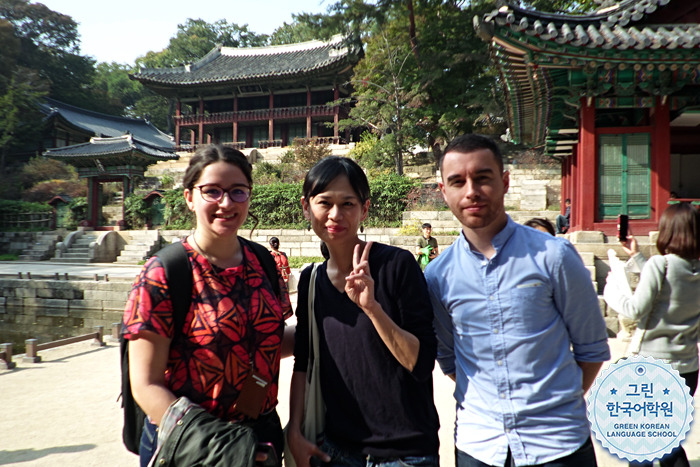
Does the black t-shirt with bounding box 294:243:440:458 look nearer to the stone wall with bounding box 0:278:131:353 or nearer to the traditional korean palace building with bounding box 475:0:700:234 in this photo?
the traditional korean palace building with bounding box 475:0:700:234

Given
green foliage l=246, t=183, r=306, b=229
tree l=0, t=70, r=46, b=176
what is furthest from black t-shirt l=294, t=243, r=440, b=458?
tree l=0, t=70, r=46, b=176

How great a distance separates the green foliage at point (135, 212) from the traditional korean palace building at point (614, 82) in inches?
729

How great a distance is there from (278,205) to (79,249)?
9.47 metres

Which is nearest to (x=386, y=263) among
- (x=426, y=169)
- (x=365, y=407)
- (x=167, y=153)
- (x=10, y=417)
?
(x=365, y=407)

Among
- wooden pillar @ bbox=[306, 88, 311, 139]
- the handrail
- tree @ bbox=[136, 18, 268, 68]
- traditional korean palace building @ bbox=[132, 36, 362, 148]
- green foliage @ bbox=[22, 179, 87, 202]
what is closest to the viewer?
the handrail

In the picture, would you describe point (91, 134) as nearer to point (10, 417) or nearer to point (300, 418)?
point (10, 417)

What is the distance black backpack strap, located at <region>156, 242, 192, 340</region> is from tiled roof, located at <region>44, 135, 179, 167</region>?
23.0 metres

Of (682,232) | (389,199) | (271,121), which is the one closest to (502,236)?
(682,232)

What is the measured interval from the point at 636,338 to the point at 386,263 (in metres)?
1.70

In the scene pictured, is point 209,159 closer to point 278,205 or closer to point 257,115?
point 278,205

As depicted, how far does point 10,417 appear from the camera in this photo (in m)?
4.02

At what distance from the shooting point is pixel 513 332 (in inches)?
59.6

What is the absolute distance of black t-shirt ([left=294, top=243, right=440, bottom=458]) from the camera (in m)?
1.50

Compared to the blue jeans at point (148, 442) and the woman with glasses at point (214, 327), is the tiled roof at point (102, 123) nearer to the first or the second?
the woman with glasses at point (214, 327)
